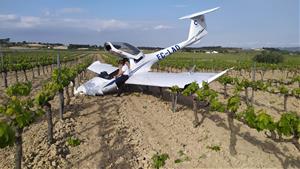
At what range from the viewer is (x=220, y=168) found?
331 inches

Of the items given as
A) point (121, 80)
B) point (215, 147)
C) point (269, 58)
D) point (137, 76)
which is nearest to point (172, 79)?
point (137, 76)

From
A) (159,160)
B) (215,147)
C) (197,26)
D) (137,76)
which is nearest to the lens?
(159,160)

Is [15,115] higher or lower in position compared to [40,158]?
higher

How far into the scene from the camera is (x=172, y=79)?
15484mm

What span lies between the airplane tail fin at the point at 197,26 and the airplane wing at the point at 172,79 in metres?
7.65

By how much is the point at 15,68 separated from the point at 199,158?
1997 cm

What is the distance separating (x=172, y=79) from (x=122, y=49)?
4.58 meters

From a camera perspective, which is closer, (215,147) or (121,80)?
(215,147)

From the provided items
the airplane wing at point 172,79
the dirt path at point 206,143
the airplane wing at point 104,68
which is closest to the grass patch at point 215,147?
the dirt path at point 206,143

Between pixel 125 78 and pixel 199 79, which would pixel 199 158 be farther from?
pixel 125 78

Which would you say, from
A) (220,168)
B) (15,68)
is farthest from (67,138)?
(15,68)

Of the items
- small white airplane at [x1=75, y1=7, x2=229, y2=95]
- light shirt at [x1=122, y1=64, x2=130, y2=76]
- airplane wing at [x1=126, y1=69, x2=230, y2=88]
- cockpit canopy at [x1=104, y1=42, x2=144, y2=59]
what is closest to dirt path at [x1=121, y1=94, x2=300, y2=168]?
airplane wing at [x1=126, y1=69, x2=230, y2=88]

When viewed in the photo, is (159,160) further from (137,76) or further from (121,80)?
(137,76)

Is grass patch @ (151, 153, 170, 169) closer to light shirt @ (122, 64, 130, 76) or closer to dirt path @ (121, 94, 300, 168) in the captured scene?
dirt path @ (121, 94, 300, 168)
